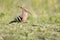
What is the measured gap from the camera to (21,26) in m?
8.84

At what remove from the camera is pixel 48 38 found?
7.30 m

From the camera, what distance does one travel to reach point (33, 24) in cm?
928

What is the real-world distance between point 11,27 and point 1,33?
38.9 inches

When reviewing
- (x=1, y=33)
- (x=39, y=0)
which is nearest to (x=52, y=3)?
(x=39, y=0)

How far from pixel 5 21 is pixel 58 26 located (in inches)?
74.6

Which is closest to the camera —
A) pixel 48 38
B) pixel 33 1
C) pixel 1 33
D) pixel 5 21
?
pixel 48 38

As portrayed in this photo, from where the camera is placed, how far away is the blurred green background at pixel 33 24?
7.53 m

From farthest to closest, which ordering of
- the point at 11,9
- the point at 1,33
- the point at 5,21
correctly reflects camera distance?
1. the point at 11,9
2. the point at 5,21
3. the point at 1,33

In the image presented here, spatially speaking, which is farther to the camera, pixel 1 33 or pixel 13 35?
pixel 1 33

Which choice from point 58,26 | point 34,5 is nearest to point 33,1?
point 34,5

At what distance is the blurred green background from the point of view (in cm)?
753

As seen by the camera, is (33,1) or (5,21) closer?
(5,21)

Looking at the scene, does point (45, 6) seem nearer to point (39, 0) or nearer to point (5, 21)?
point (39, 0)

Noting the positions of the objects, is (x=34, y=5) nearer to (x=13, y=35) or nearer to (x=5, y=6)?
(x=5, y=6)
